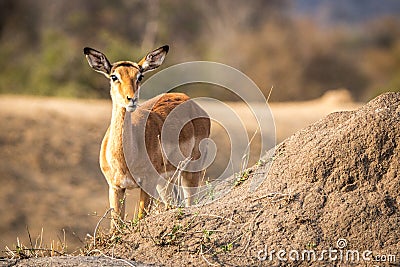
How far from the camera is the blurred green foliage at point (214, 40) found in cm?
3600

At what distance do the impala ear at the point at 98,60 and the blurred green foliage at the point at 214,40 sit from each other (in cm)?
1853

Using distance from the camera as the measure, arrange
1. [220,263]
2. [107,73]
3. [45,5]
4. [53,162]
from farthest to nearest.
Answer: [45,5] < [53,162] < [107,73] < [220,263]


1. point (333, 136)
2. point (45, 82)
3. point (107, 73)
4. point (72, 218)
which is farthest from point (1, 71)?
point (333, 136)

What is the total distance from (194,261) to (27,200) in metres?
10.1

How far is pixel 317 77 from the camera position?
39844 millimetres

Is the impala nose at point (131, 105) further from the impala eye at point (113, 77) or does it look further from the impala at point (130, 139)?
the impala eye at point (113, 77)

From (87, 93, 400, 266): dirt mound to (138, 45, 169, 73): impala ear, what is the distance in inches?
88.2

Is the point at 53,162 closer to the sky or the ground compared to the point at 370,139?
closer to the sky

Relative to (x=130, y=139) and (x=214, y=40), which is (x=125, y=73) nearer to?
(x=130, y=139)

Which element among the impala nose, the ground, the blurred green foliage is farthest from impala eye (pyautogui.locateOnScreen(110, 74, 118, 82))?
the blurred green foliage

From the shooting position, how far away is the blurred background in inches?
659

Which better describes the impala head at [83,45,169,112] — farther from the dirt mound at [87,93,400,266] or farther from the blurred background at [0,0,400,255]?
the dirt mound at [87,93,400,266]

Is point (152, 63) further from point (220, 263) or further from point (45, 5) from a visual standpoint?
point (45, 5)

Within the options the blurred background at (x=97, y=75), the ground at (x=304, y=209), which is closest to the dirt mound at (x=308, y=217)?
the ground at (x=304, y=209)
